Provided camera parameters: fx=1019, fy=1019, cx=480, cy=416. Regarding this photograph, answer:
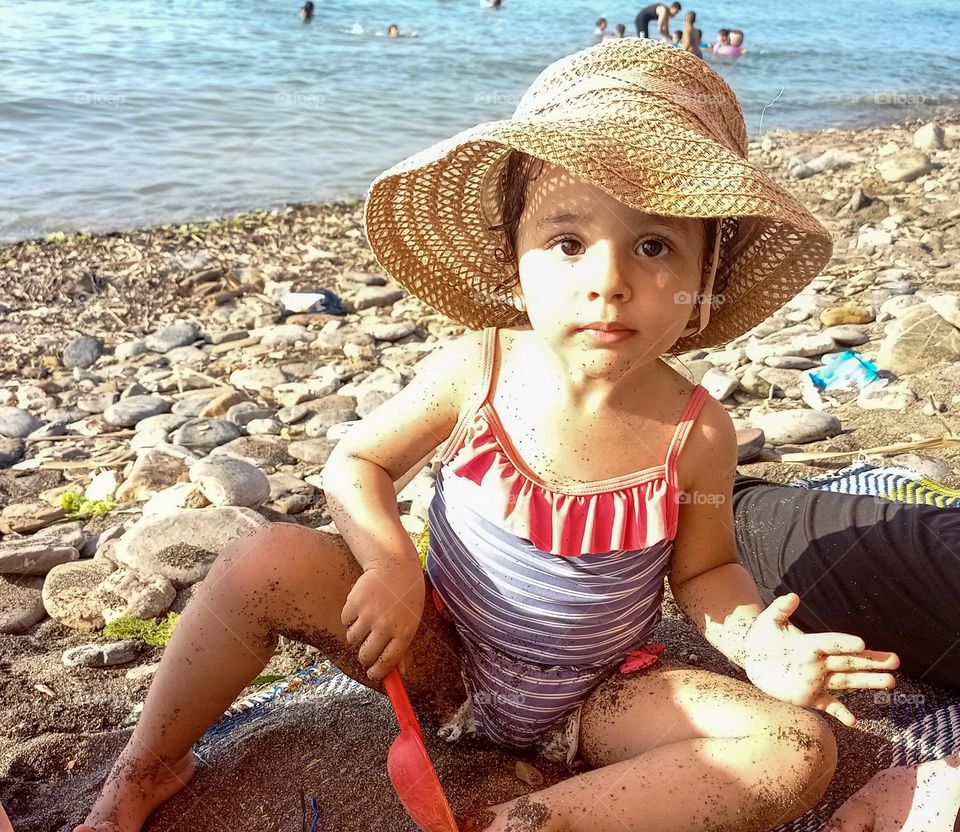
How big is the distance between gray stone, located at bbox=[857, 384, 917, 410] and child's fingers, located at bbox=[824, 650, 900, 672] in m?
2.34

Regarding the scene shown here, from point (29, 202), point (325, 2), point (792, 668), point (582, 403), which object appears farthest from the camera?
point (325, 2)

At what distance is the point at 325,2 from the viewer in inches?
727

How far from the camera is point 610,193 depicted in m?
1.59

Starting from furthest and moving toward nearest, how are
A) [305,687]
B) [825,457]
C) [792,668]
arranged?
[825,457]
[305,687]
[792,668]

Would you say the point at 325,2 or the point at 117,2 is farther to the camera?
the point at 325,2

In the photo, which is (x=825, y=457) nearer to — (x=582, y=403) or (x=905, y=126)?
(x=582, y=403)

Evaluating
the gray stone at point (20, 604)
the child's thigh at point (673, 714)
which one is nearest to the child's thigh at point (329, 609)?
the child's thigh at point (673, 714)

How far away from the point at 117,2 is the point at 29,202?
9.44 metres

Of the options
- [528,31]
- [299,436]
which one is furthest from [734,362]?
[528,31]

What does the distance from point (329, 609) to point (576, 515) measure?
1.55 ft

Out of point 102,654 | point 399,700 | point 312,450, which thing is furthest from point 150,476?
point 399,700

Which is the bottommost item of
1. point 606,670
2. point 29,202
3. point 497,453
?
point 29,202

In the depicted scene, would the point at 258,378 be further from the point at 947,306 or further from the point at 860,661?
the point at 860,661

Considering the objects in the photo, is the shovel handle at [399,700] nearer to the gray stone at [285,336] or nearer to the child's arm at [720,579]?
the child's arm at [720,579]
